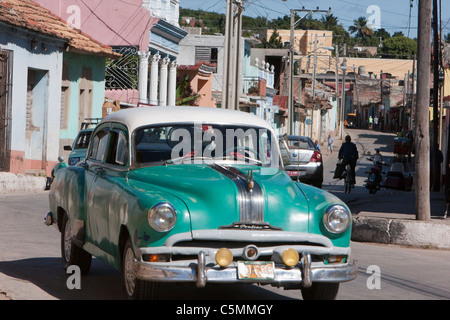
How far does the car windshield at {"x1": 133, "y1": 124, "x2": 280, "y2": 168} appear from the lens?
324 inches

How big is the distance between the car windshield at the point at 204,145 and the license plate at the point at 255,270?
172 centimetres

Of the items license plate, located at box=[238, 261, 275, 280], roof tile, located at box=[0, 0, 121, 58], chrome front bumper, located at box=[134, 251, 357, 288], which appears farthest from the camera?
roof tile, located at box=[0, 0, 121, 58]

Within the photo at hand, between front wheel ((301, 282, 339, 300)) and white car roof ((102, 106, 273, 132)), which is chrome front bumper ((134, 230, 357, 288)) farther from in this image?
white car roof ((102, 106, 273, 132))

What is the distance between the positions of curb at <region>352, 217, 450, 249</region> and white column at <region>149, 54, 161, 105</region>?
93.5 feet

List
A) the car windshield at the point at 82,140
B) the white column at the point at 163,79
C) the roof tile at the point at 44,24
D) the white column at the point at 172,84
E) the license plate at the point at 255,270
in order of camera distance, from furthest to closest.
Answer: the white column at the point at 172,84 < the white column at the point at 163,79 < the roof tile at the point at 44,24 < the car windshield at the point at 82,140 < the license plate at the point at 255,270

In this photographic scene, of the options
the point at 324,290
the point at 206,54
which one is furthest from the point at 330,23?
the point at 324,290

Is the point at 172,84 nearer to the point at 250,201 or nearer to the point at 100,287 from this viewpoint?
the point at 100,287

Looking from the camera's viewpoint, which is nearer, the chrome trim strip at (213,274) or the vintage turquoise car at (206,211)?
the chrome trim strip at (213,274)

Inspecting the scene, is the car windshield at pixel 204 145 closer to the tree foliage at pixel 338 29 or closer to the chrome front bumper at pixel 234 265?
the chrome front bumper at pixel 234 265

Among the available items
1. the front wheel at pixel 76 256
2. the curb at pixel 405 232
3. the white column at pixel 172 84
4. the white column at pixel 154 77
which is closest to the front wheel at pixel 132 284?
the front wheel at pixel 76 256

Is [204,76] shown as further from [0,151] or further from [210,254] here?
[210,254]

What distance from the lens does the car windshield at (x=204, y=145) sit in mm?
8242

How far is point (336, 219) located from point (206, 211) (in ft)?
3.58

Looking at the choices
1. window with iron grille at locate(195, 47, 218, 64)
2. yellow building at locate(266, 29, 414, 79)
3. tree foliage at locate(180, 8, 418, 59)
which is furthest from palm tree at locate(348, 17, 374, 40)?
window with iron grille at locate(195, 47, 218, 64)
